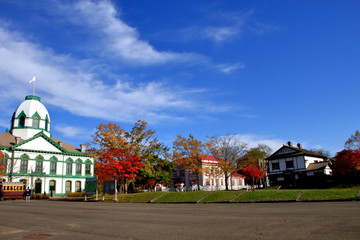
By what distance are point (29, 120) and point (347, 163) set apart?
187 ft

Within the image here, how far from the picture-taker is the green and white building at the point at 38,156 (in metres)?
52.1

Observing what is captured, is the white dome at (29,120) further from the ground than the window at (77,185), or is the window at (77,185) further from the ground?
the white dome at (29,120)

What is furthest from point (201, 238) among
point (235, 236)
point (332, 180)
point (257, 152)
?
point (257, 152)

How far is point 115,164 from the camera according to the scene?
108 feet

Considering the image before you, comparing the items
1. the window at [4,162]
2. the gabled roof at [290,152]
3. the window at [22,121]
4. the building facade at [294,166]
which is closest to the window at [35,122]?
the window at [22,121]

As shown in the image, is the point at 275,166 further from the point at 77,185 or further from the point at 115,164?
the point at 77,185

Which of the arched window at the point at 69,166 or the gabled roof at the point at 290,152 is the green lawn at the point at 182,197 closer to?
the gabled roof at the point at 290,152

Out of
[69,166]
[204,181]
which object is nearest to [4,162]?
[69,166]

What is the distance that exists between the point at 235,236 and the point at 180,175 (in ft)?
236

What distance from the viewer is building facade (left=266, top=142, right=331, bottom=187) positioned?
164ft

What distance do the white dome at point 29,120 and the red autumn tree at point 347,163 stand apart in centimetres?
5183

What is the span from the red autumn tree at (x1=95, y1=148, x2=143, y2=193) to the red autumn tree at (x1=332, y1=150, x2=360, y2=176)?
27.9 m

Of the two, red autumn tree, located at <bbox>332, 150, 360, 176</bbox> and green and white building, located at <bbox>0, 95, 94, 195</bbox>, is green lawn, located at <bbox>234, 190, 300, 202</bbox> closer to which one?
red autumn tree, located at <bbox>332, 150, 360, 176</bbox>

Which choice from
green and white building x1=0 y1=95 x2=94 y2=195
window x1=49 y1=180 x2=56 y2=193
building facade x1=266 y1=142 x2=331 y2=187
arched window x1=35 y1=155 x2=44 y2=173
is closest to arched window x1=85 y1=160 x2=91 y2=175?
green and white building x1=0 y1=95 x2=94 y2=195
